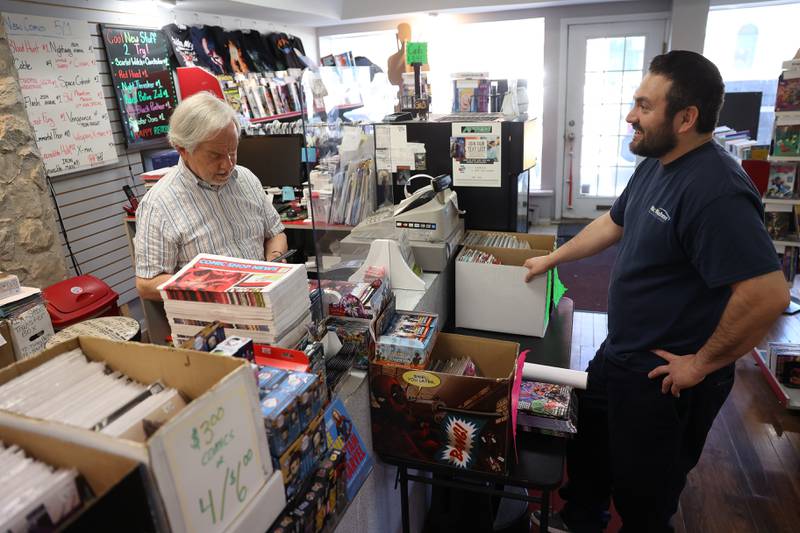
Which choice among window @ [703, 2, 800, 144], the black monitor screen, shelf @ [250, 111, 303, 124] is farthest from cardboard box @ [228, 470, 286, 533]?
window @ [703, 2, 800, 144]

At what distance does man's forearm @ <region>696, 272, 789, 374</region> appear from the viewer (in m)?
1.40

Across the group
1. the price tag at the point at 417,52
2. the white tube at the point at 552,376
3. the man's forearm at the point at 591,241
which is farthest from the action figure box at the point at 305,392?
the price tag at the point at 417,52

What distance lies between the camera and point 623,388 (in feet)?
5.74

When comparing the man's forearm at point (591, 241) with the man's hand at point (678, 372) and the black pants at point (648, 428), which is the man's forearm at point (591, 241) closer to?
the black pants at point (648, 428)

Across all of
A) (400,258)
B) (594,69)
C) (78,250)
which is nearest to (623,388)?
(400,258)

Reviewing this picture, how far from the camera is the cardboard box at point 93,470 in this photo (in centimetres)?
62

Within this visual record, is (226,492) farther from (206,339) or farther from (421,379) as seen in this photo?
(421,379)

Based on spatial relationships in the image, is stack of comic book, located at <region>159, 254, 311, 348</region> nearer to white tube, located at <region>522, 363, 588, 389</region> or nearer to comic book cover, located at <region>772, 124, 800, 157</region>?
white tube, located at <region>522, 363, 588, 389</region>

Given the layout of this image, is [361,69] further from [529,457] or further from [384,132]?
[529,457]

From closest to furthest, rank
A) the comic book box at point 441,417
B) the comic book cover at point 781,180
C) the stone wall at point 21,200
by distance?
the comic book box at point 441,417 < the stone wall at point 21,200 < the comic book cover at point 781,180

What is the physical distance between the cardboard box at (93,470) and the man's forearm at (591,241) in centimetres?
173

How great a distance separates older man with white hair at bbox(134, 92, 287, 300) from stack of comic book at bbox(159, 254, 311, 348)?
648 mm

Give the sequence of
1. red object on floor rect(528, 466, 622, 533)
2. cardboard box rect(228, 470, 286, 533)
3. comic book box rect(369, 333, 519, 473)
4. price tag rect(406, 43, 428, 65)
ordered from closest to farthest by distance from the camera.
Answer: cardboard box rect(228, 470, 286, 533)
comic book box rect(369, 333, 519, 473)
red object on floor rect(528, 466, 622, 533)
price tag rect(406, 43, 428, 65)

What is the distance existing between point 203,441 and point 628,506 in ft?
5.25
